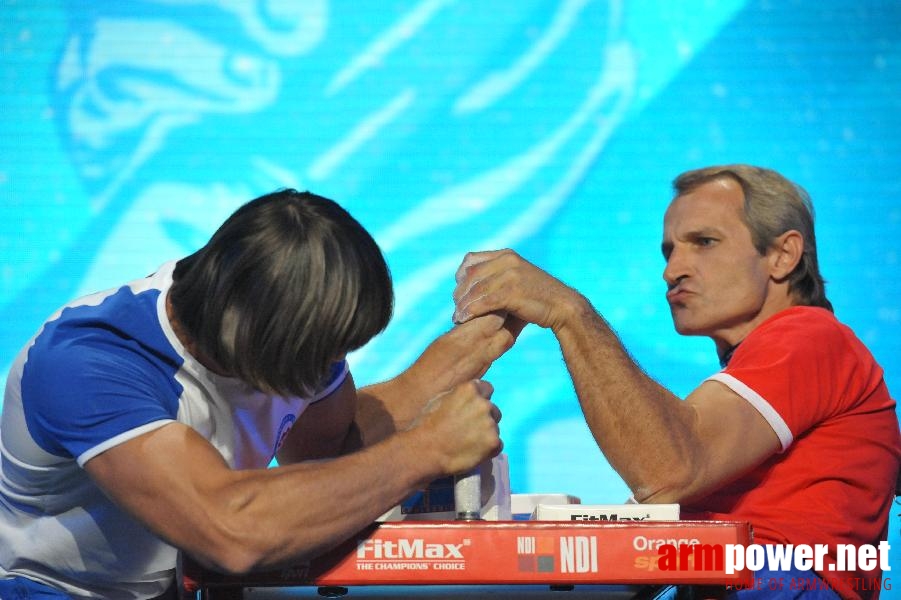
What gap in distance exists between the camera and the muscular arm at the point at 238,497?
1.23 meters

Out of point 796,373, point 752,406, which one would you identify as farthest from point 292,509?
point 796,373

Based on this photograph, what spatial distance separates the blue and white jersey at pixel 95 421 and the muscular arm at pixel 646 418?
0.52 metres

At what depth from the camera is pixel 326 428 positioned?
1.81 meters

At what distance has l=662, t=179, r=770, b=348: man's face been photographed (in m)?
1.95

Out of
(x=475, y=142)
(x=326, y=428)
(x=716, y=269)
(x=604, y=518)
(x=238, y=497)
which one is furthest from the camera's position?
(x=475, y=142)

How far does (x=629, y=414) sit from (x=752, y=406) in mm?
192

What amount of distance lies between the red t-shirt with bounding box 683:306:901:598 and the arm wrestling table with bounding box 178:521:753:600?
369mm

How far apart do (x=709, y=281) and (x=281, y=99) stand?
2148 millimetres

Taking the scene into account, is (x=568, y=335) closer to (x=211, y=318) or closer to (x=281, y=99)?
(x=211, y=318)

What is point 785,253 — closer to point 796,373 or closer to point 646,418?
point 796,373

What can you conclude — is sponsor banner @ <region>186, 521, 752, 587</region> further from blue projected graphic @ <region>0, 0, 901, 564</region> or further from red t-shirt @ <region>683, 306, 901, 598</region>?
blue projected graphic @ <region>0, 0, 901, 564</region>

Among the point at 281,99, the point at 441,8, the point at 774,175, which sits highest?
the point at 441,8

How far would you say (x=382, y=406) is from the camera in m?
1.89

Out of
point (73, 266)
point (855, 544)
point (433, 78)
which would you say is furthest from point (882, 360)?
point (73, 266)
